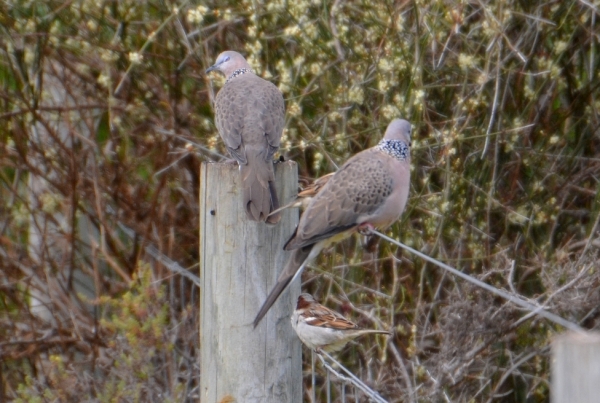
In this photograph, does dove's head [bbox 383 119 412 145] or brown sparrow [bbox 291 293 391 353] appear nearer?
brown sparrow [bbox 291 293 391 353]

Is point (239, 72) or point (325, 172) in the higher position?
point (239, 72)

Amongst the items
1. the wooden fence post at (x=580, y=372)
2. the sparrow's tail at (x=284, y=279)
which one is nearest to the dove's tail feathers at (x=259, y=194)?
the sparrow's tail at (x=284, y=279)

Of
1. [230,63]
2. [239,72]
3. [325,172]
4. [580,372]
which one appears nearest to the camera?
[580,372]

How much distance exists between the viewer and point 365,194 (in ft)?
11.8

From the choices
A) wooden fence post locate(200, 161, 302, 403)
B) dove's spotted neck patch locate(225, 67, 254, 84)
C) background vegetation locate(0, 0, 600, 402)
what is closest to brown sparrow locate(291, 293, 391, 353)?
wooden fence post locate(200, 161, 302, 403)

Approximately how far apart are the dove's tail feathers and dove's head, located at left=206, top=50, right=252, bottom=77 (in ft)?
5.63

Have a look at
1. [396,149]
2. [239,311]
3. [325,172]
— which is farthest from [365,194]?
[325,172]

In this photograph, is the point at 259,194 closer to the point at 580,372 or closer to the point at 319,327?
the point at 319,327

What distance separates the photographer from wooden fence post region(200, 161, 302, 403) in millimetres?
2516

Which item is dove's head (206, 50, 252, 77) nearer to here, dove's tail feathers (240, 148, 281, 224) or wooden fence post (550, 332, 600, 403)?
dove's tail feathers (240, 148, 281, 224)

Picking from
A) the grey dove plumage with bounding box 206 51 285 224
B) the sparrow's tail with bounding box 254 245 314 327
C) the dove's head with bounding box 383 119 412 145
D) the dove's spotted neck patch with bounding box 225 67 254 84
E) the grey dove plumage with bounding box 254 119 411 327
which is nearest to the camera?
the sparrow's tail with bounding box 254 245 314 327

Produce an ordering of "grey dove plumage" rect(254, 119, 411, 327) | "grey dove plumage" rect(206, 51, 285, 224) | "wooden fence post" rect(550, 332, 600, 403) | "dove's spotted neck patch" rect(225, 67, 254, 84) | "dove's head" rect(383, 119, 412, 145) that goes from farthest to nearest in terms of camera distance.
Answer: "dove's spotted neck patch" rect(225, 67, 254, 84), "dove's head" rect(383, 119, 412, 145), "grey dove plumage" rect(206, 51, 285, 224), "grey dove plumage" rect(254, 119, 411, 327), "wooden fence post" rect(550, 332, 600, 403)

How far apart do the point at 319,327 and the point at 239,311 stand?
617 mm

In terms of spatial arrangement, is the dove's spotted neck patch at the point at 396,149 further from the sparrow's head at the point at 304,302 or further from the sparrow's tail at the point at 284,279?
the sparrow's tail at the point at 284,279
